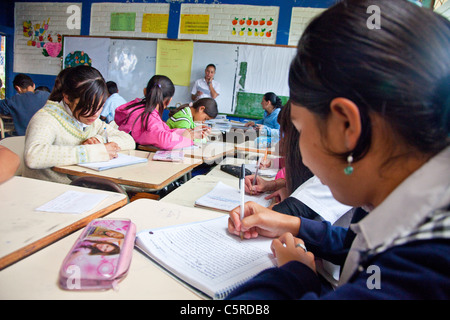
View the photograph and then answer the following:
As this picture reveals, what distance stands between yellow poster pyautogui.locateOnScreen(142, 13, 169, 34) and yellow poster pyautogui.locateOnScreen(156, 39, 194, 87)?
0.83ft

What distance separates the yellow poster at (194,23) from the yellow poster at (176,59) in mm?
240

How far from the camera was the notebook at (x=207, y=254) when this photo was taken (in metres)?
0.57

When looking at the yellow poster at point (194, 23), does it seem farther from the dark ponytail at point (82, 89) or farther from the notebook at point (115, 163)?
the notebook at point (115, 163)

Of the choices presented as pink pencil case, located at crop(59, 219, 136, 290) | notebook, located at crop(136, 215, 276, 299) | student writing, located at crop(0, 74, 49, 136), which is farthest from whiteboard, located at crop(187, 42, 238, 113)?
pink pencil case, located at crop(59, 219, 136, 290)

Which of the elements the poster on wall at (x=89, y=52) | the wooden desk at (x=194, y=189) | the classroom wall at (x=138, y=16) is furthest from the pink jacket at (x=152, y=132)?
the poster on wall at (x=89, y=52)

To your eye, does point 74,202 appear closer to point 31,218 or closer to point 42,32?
point 31,218

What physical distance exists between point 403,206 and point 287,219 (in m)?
0.41

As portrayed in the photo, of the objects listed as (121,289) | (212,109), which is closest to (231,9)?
(212,109)

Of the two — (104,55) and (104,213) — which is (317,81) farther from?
(104,55)

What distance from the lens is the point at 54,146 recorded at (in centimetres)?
152

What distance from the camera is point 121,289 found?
0.54 m

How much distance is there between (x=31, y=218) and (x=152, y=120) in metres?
1.57

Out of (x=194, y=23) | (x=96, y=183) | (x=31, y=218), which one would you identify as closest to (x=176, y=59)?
(x=194, y=23)

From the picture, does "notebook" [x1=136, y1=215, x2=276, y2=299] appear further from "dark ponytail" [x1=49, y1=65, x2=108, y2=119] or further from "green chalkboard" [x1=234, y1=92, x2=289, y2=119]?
"green chalkboard" [x1=234, y1=92, x2=289, y2=119]
